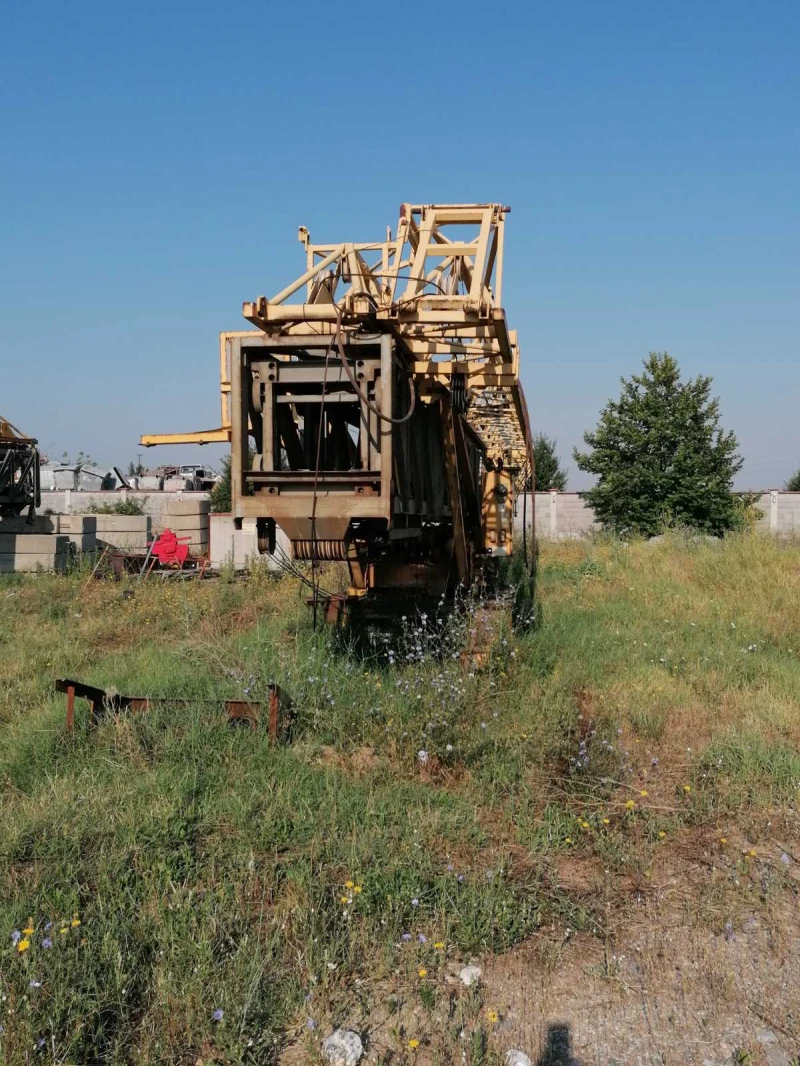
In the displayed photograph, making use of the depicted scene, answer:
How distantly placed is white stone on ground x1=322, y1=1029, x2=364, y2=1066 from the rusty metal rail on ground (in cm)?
252

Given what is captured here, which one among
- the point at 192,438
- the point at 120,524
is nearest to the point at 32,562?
the point at 120,524

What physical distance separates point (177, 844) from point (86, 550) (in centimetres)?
1173

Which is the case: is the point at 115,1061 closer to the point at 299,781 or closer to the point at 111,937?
the point at 111,937

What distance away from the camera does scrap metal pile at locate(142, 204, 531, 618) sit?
19.7 feet

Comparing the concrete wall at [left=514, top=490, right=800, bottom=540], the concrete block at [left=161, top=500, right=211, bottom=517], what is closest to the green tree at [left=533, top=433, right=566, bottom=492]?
the concrete wall at [left=514, top=490, right=800, bottom=540]

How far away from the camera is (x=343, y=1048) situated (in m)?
3.10

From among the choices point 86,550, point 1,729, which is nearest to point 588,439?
point 86,550

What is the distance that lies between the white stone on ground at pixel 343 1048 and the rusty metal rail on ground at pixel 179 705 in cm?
252

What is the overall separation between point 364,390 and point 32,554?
33.0ft

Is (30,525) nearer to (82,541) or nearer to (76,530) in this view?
(76,530)

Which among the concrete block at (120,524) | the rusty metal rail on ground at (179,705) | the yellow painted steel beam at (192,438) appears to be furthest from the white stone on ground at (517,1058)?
the concrete block at (120,524)

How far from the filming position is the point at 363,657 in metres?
7.18

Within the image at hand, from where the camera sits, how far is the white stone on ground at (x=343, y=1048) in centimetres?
307

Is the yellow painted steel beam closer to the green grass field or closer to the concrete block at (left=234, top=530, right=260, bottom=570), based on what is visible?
the green grass field
